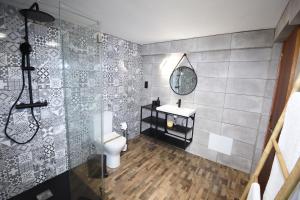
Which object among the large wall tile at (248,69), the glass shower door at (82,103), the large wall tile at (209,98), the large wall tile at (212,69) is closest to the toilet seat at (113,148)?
the glass shower door at (82,103)

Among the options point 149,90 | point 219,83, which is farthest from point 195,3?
point 149,90

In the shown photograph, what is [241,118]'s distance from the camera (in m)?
2.33

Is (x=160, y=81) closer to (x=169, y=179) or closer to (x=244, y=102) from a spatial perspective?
(x=244, y=102)

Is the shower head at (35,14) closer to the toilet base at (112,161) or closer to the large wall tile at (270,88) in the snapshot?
the toilet base at (112,161)

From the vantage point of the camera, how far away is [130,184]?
79.1 inches

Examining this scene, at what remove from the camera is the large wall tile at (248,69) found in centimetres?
212

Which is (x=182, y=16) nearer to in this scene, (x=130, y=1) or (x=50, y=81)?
(x=130, y=1)

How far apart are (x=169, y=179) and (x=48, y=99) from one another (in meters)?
2.09

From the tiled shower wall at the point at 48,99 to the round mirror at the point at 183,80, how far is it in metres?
1.64

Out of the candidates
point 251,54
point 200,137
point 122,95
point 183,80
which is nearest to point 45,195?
point 122,95

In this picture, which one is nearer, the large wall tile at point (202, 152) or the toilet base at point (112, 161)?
the toilet base at point (112, 161)

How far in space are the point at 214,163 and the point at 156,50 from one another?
8.43ft

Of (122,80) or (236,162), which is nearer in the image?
(236,162)

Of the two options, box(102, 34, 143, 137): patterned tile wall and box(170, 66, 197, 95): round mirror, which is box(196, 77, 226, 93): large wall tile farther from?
box(102, 34, 143, 137): patterned tile wall
